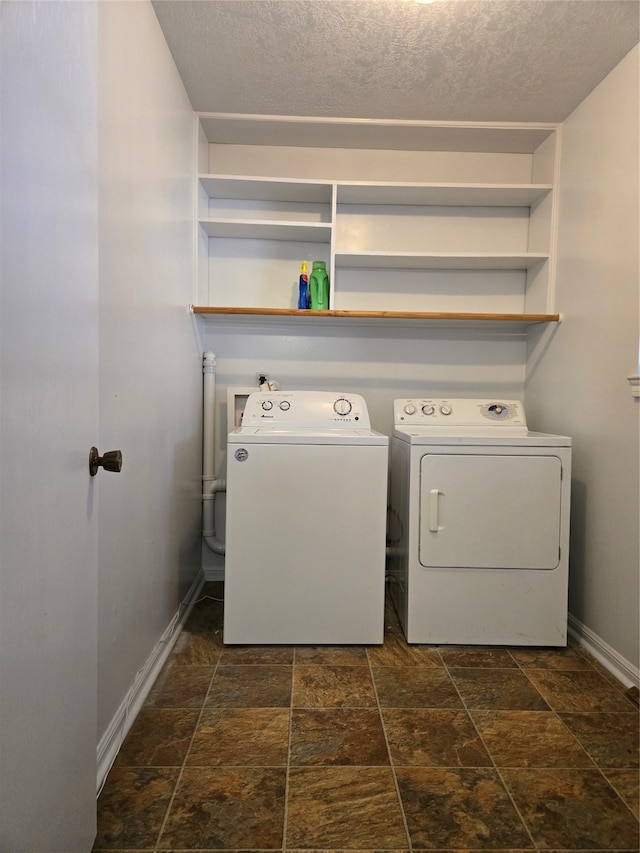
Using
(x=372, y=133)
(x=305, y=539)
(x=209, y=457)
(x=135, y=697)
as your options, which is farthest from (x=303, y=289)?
(x=135, y=697)

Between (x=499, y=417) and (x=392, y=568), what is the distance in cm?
91

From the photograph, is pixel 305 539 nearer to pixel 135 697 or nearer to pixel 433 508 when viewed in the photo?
pixel 433 508

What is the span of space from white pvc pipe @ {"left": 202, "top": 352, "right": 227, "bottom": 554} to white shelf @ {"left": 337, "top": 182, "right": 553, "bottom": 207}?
3.60 feet

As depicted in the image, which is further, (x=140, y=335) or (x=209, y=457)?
(x=209, y=457)

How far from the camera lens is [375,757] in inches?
51.1

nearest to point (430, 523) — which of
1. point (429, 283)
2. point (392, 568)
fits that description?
point (392, 568)

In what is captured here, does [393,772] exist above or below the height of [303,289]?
below

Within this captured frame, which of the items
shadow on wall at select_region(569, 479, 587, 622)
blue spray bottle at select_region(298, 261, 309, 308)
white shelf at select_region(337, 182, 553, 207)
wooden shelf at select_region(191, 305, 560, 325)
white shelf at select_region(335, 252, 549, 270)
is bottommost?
shadow on wall at select_region(569, 479, 587, 622)

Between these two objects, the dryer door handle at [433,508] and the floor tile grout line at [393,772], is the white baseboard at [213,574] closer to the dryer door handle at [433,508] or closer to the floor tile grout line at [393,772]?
the floor tile grout line at [393,772]

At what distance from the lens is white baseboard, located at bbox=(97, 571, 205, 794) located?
4.02ft

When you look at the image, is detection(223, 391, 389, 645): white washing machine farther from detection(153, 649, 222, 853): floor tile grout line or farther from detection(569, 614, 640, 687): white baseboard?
detection(569, 614, 640, 687): white baseboard

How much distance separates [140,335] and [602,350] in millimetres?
1706

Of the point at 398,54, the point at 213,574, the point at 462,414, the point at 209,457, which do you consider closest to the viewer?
the point at 398,54

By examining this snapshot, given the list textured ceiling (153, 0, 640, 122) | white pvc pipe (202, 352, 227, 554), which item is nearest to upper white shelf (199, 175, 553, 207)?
textured ceiling (153, 0, 640, 122)
